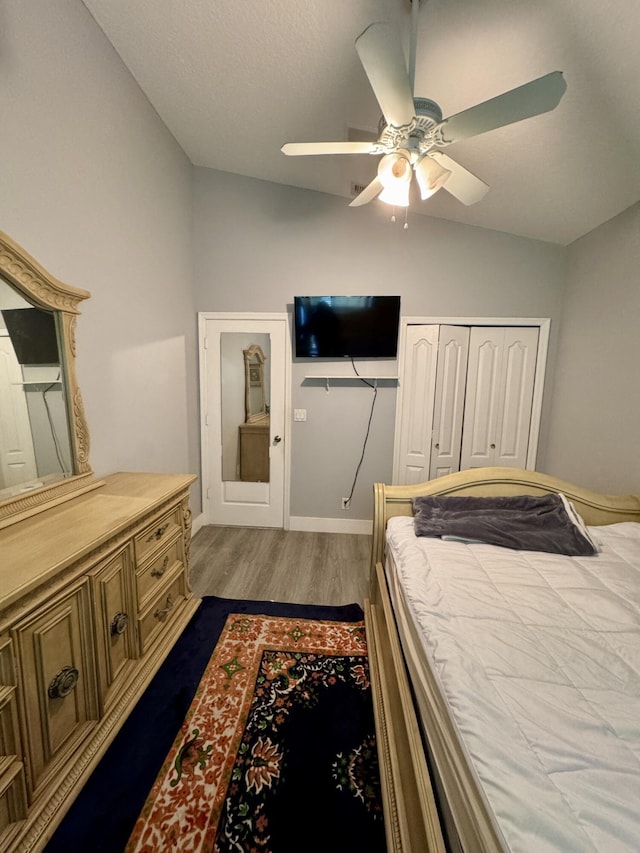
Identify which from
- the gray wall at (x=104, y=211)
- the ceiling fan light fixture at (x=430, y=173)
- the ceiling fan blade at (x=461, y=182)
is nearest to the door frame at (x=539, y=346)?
the ceiling fan blade at (x=461, y=182)

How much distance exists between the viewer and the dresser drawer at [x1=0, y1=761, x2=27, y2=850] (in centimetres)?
86

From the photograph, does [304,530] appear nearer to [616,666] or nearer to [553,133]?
[616,666]

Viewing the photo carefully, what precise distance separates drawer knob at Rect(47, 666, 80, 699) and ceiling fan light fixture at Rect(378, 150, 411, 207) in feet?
7.56

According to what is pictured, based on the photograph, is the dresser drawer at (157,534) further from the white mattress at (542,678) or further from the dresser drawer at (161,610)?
the white mattress at (542,678)

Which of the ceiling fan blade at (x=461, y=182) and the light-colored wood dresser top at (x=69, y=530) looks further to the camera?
the ceiling fan blade at (x=461, y=182)

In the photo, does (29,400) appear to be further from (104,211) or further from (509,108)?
(509,108)

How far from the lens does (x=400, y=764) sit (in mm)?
985

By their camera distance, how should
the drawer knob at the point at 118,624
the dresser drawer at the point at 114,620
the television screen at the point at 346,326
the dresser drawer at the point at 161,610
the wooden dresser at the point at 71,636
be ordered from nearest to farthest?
the wooden dresser at the point at 71,636
the dresser drawer at the point at 114,620
the drawer knob at the point at 118,624
the dresser drawer at the point at 161,610
the television screen at the point at 346,326

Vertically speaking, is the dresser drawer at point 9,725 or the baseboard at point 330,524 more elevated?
the dresser drawer at point 9,725

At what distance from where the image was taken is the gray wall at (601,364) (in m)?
2.02

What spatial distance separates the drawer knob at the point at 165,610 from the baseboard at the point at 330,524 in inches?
56.6

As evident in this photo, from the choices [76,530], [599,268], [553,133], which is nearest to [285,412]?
[76,530]

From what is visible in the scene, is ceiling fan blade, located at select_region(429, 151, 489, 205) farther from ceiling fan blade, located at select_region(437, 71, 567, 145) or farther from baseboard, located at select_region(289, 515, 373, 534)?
baseboard, located at select_region(289, 515, 373, 534)

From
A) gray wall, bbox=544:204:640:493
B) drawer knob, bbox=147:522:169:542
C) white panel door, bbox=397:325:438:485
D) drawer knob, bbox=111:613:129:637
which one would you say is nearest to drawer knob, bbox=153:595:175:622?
drawer knob, bbox=111:613:129:637
